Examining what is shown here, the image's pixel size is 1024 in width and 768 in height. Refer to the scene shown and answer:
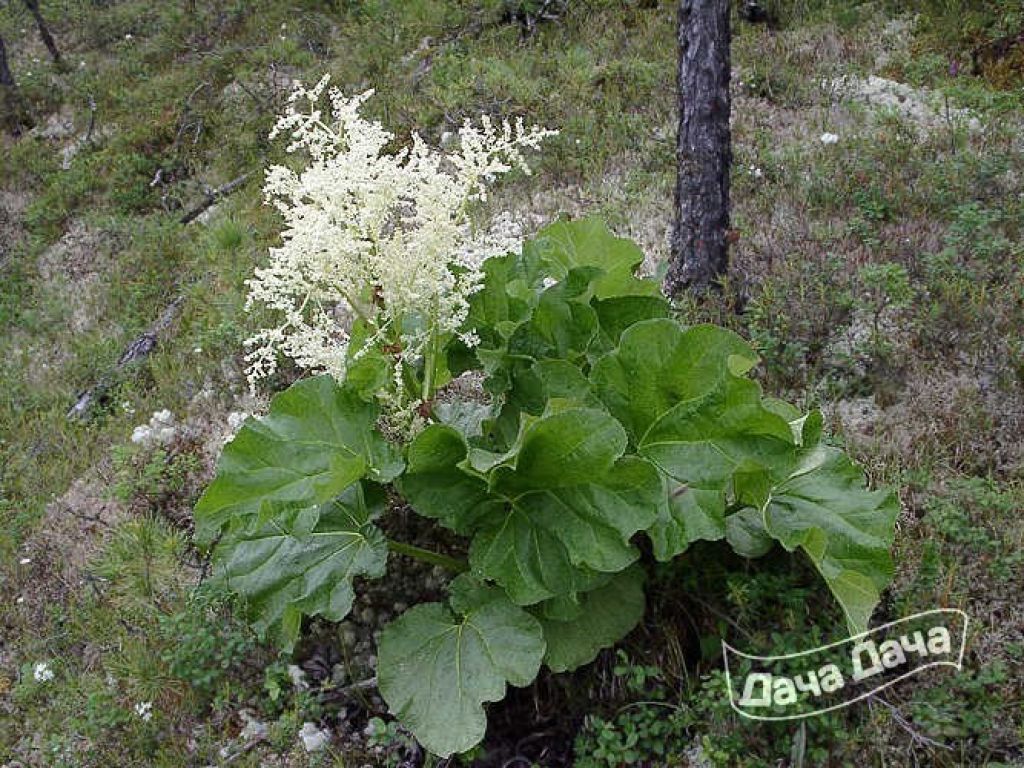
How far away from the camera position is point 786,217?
20.1 feet

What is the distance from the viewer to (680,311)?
522 cm

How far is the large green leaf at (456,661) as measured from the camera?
9.58 feet

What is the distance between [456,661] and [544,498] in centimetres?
67

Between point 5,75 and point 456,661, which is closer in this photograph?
point 456,661

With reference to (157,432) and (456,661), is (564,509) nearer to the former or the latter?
(456,661)

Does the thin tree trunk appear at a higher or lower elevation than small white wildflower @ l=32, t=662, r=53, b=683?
higher

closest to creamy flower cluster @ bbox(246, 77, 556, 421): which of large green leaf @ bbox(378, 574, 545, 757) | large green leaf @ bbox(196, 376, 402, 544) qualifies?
large green leaf @ bbox(196, 376, 402, 544)

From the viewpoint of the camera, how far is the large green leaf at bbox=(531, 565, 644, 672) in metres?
3.13

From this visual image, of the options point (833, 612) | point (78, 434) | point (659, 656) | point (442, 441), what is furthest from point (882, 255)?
point (78, 434)

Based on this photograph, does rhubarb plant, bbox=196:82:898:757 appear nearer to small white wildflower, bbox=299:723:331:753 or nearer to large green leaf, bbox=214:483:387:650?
large green leaf, bbox=214:483:387:650

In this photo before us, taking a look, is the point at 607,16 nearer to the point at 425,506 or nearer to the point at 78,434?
the point at 78,434

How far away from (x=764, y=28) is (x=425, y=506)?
27.7 ft

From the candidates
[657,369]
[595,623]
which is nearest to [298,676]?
[595,623]

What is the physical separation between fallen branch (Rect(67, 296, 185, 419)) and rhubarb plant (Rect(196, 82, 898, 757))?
410cm
